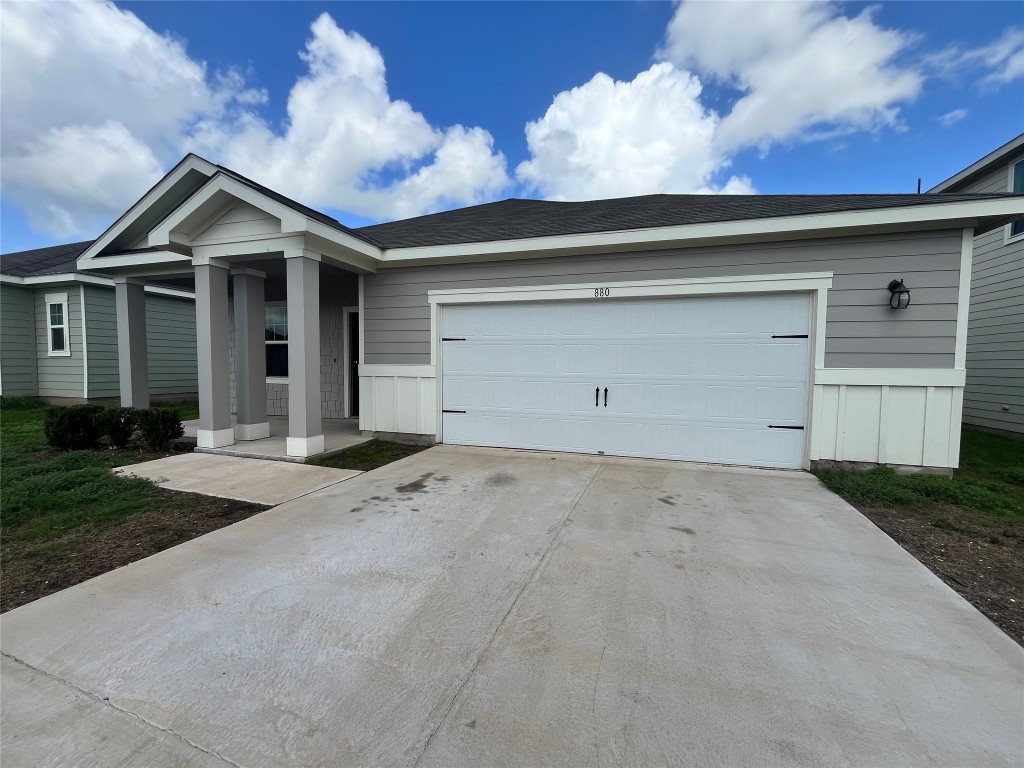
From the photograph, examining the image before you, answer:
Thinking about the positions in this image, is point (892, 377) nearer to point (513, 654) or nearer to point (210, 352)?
point (513, 654)

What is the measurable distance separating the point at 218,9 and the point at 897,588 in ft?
37.9

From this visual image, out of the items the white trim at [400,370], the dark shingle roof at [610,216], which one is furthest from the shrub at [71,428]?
the dark shingle roof at [610,216]

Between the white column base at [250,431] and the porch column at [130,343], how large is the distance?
8.85ft

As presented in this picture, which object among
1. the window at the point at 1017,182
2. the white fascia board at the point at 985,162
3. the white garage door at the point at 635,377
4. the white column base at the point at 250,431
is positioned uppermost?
the white fascia board at the point at 985,162

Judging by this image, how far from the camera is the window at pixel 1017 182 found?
7.30 metres

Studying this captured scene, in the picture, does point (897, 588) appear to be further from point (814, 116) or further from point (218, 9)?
point (814, 116)

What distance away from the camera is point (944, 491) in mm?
4246

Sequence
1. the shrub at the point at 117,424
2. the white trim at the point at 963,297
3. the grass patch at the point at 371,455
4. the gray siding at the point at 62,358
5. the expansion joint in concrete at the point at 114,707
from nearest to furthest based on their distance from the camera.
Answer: the expansion joint in concrete at the point at 114,707 → the white trim at the point at 963,297 → the grass patch at the point at 371,455 → the shrub at the point at 117,424 → the gray siding at the point at 62,358

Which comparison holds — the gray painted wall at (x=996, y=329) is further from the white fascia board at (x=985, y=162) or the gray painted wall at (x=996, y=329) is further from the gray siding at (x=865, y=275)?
the gray siding at (x=865, y=275)

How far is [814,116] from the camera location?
418 inches

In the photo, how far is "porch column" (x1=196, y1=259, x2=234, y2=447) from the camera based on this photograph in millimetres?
5863

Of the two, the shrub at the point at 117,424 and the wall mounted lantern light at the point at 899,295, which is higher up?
the wall mounted lantern light at the point at 899,295

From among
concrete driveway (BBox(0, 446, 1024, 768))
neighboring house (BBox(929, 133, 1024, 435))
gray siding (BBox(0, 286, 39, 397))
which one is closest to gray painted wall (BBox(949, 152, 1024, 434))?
neighboring house (BBox(929, 133, 1024, 435))

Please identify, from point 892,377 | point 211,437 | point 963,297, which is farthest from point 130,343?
point 963,297
